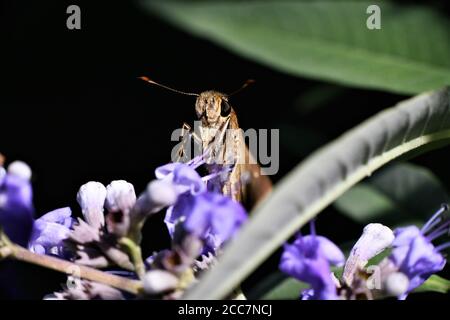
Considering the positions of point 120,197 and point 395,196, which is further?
point 395,196

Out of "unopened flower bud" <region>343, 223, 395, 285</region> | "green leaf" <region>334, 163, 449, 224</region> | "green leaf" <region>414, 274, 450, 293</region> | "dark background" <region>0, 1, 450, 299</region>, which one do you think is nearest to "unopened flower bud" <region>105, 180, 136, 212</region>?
"unopened flower bud" <region>343, 223, 395, 285</region>

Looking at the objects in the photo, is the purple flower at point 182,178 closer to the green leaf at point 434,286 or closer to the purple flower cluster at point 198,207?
the purple flower cluster at point 198,207

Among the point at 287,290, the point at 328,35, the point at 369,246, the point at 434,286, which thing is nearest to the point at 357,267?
the point at 369,246

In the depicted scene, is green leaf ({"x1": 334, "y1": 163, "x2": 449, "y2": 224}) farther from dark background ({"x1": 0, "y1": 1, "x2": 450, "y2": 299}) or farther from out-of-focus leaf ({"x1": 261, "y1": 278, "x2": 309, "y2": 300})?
dark background ({"x1": 0, "y1": 1, "x2": 450, "y2": 299})

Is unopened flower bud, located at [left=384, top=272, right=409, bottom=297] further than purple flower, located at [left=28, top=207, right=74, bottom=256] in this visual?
No

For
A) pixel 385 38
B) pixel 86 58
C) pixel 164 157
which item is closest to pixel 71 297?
pixel 385 38

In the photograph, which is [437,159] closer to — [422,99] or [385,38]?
[385,38]

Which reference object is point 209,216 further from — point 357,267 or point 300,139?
point 300,139
